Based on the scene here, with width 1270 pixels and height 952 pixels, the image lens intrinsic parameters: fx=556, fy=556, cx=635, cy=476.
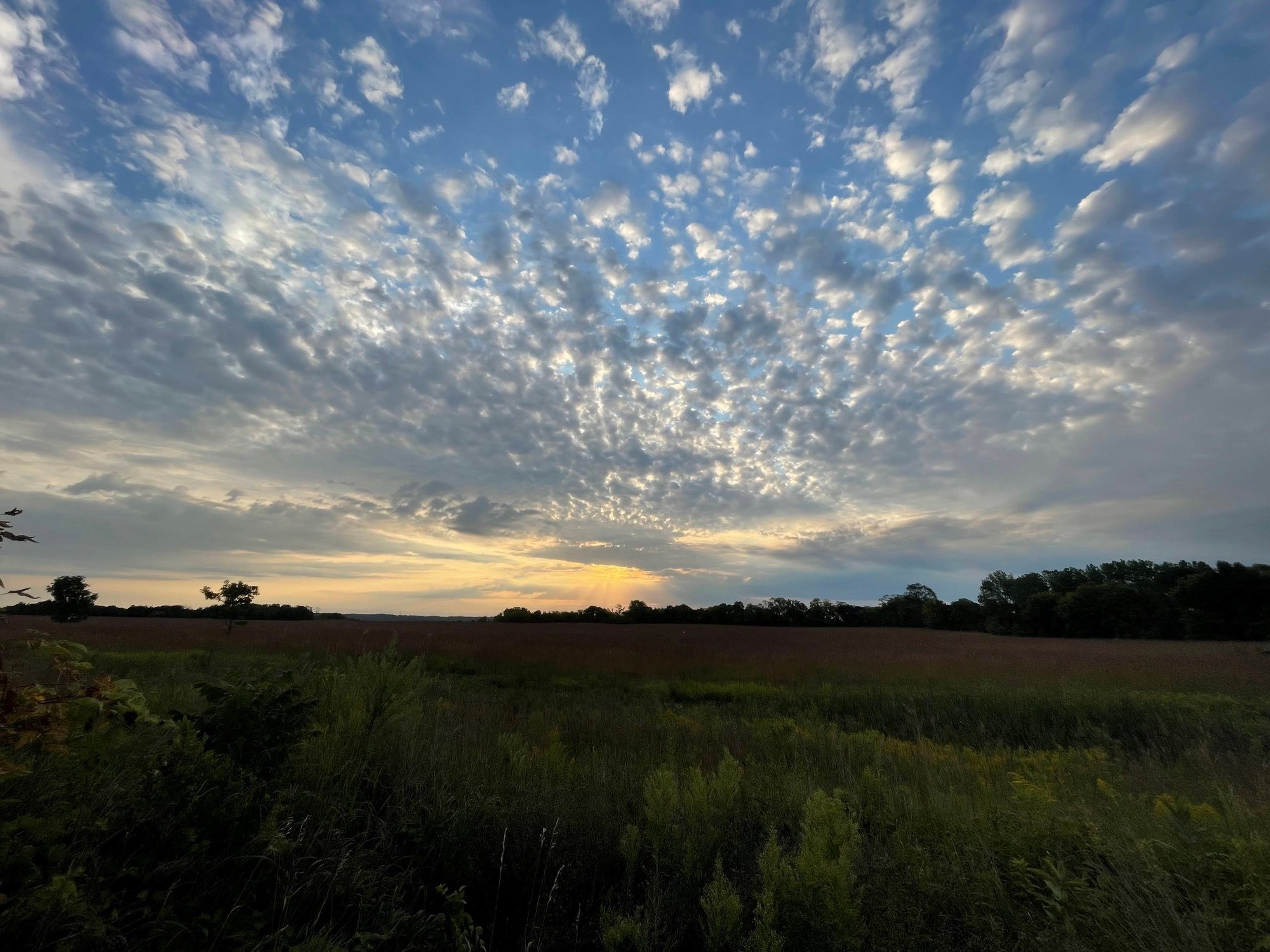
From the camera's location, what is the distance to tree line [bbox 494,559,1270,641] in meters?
45.9

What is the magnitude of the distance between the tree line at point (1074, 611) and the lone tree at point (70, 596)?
1387 inches

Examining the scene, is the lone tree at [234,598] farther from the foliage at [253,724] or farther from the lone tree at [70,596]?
the foliage at [253,724]

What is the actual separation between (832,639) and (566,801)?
31.9 meters

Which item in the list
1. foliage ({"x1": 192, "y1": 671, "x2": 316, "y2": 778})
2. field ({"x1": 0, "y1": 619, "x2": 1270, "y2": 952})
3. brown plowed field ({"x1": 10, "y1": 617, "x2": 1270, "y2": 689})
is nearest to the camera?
field ({"x1": 0, "y1": 619, "x2": 1270, "y2": 952})

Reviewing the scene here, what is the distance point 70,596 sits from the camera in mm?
19016

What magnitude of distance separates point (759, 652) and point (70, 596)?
25820mm

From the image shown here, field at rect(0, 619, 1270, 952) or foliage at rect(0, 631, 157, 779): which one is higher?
foliage at rect(0, 631, 157, 779)

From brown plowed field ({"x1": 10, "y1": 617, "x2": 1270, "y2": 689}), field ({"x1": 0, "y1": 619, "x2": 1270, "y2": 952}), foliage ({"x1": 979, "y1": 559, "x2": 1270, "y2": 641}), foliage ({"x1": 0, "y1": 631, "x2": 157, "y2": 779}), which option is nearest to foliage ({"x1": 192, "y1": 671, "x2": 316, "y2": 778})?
field ({"x1": 0, "y1": 619, "x2": 1270, "y2": 952})

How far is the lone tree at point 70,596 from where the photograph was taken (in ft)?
61.6

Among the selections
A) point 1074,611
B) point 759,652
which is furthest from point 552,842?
point 1074,611

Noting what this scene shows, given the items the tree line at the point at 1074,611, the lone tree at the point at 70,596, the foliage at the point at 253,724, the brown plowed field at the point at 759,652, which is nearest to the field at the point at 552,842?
the foliage at the point at 253,724

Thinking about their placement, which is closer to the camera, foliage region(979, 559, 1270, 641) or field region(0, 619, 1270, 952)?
field region(0, 619, 1270, 952)

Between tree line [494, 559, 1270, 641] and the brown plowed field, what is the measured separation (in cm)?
2332

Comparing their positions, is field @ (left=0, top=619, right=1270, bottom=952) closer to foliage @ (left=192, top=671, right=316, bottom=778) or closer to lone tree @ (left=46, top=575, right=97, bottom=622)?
foliage @ (left=192, top=671, right=316, bottom=778)
